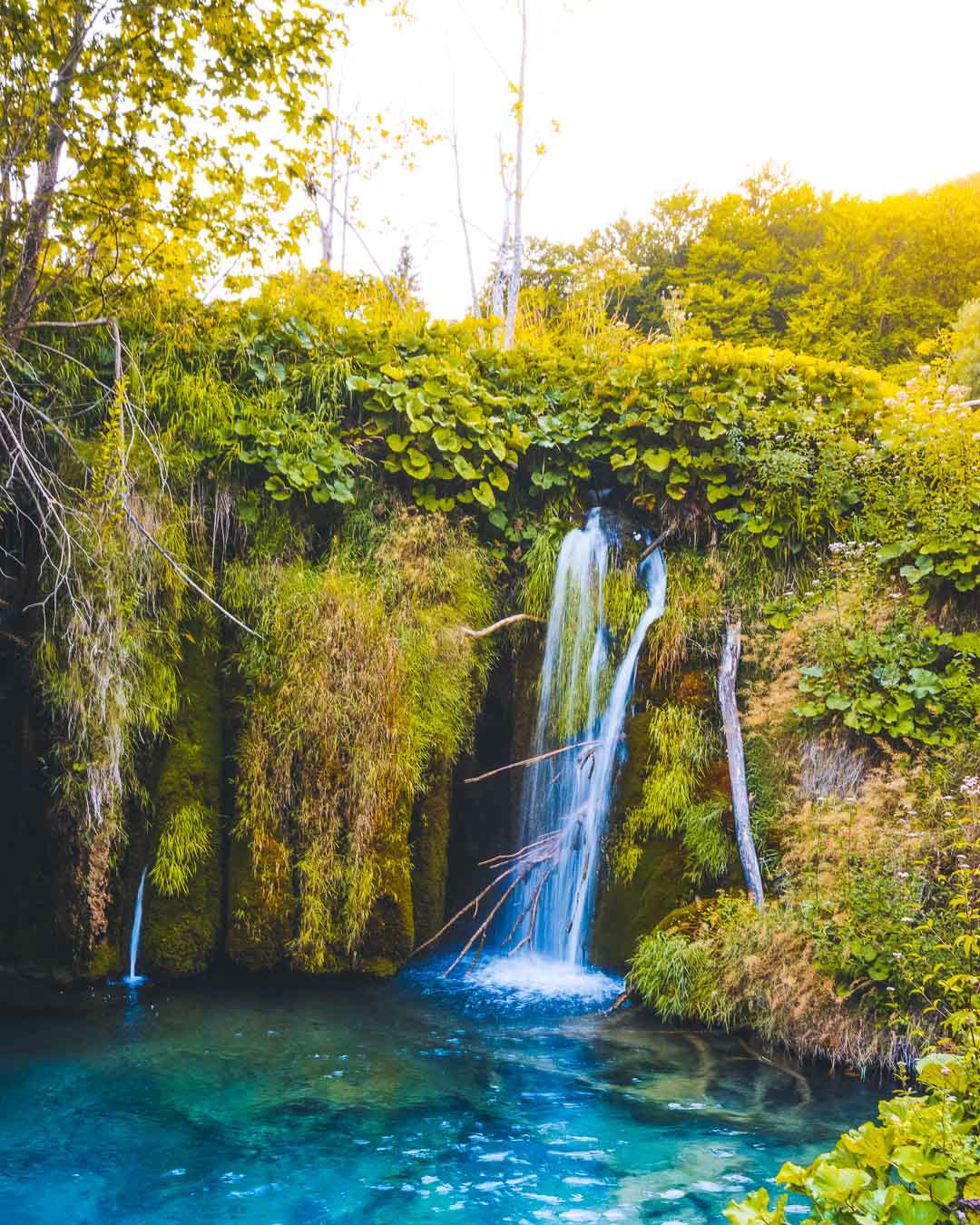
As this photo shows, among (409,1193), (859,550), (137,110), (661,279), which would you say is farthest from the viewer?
(661,279)

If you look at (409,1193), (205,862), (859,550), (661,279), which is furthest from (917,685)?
(661,279)

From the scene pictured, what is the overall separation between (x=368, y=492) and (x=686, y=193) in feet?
63.7

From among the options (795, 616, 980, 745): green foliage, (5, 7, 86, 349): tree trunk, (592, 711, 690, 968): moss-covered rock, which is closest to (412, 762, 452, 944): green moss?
(592, 711, 690, 968): moss-covered rock

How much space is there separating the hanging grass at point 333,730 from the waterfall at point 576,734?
0.79 meters

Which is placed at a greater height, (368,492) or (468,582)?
(368,492)

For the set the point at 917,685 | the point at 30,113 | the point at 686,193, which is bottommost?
the point at 917,685

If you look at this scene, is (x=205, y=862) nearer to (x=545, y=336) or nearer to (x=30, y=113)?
(x=30, y=113)

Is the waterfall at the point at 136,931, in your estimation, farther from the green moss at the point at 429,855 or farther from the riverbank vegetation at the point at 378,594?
the green moss at the point at 429,855

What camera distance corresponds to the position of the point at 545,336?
8.98 meters

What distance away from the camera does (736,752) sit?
5.97 metres

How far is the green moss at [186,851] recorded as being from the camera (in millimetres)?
5820

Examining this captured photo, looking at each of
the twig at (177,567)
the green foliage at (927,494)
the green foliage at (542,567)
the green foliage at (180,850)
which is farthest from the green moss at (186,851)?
Result: the green foliage at (927,494)

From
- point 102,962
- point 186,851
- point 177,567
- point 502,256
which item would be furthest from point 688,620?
point 502,256

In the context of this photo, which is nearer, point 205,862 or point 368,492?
point 205,862
